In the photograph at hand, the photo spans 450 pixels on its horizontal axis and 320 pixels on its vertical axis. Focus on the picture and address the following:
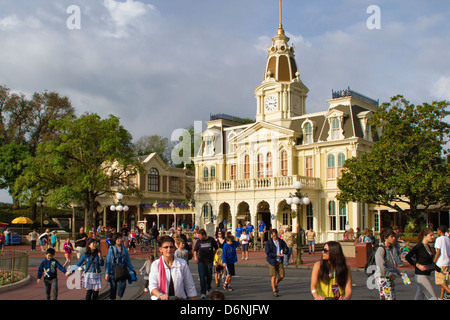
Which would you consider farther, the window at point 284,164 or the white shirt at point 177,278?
the window at point 284,164

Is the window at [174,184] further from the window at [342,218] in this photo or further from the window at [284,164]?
the window at [342,218]

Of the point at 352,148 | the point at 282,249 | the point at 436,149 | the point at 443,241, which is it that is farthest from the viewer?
the point at 352,148

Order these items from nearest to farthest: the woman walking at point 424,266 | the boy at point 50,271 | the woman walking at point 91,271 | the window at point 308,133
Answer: the woman walking at point 424,266, the woman walking at point 91,271, the boy at point 50,271, the window at point 308,133

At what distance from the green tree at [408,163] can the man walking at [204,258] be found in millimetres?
19580

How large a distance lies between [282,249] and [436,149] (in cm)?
2043

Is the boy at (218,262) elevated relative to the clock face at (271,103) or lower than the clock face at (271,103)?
lower

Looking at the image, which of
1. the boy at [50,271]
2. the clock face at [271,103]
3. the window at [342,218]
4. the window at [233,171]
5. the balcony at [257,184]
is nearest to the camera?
the boy at [50,271]

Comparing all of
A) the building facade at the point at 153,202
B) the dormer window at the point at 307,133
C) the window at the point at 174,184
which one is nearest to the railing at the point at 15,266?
the dormer window at the point at 307,133

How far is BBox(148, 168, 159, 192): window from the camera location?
186ft

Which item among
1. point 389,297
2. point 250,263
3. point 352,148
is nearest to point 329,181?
point 352,148

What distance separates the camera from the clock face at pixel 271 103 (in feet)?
147

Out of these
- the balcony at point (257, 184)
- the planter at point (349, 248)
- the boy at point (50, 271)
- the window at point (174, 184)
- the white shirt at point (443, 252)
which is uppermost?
the window at point (174, 184)
